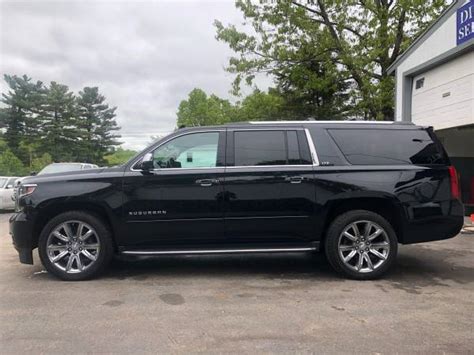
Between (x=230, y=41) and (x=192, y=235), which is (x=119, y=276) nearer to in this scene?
(x=192, y=235)

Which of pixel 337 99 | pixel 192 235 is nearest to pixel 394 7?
pixel 337 99

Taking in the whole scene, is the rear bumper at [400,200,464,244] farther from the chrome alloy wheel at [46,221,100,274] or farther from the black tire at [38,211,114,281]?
the chrome alloy wheel at [46,221,100,274]

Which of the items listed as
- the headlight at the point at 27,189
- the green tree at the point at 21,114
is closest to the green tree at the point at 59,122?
the green tree at the point at 21,114

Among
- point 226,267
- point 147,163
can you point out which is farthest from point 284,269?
point 147,163

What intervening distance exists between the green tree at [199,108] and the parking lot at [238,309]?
5107 cm

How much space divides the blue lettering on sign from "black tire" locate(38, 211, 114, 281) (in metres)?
8.38

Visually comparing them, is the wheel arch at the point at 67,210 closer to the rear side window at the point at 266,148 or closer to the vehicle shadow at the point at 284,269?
the vehicle shadow at the point at 284,269

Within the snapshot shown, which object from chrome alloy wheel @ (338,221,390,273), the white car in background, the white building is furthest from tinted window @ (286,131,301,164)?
the white car in background

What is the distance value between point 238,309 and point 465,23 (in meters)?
8.68

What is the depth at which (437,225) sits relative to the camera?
20.8 feet

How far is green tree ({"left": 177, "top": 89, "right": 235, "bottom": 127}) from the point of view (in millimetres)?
61025

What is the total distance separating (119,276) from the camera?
6469 mm

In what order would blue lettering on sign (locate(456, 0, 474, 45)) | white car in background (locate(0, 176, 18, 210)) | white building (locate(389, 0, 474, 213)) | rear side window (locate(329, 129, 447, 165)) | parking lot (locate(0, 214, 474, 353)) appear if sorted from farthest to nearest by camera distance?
white car in background (locate(0, 176, 18, 210)) → white building (locate(389, 0, 474, 213)) → blue lettering on sign (locate(456, 0, 474, 45)) → rear side window (locate(329, 129, 447, 165)) → parking lot (locate(0, 214, 474, 353))

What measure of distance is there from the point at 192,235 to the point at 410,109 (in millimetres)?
9421
